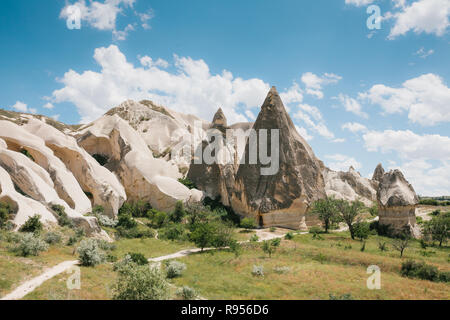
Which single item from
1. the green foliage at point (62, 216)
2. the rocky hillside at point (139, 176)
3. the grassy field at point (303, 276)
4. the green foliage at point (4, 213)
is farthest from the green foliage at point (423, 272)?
the green foliage at point (4, 213)

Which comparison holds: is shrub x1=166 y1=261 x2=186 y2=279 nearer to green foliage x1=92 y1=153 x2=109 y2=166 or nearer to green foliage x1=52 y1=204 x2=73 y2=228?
Answer: green foliage x1=52 y1=204 x2=73 y2=228

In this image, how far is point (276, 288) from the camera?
15.0 meters

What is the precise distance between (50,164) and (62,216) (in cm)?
996

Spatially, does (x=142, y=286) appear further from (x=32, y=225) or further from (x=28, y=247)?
(x=32, y=225)

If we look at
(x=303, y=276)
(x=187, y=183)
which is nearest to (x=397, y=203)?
(x=303, y=276)

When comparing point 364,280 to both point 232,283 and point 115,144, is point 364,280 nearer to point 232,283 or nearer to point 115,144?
point 232,283

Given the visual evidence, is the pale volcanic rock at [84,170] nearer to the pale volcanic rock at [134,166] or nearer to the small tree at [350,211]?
the pale volcanic rock at [134,166]

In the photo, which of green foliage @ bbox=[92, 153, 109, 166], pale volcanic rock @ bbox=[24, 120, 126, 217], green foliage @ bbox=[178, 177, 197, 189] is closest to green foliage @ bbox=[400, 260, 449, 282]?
pale volcanic rock @ bbox=[24, 120, 126, 217]

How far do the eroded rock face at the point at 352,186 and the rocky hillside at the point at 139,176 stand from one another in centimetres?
2694

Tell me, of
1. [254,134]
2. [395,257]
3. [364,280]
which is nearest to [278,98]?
[254,134]

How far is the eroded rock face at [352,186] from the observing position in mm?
67650
